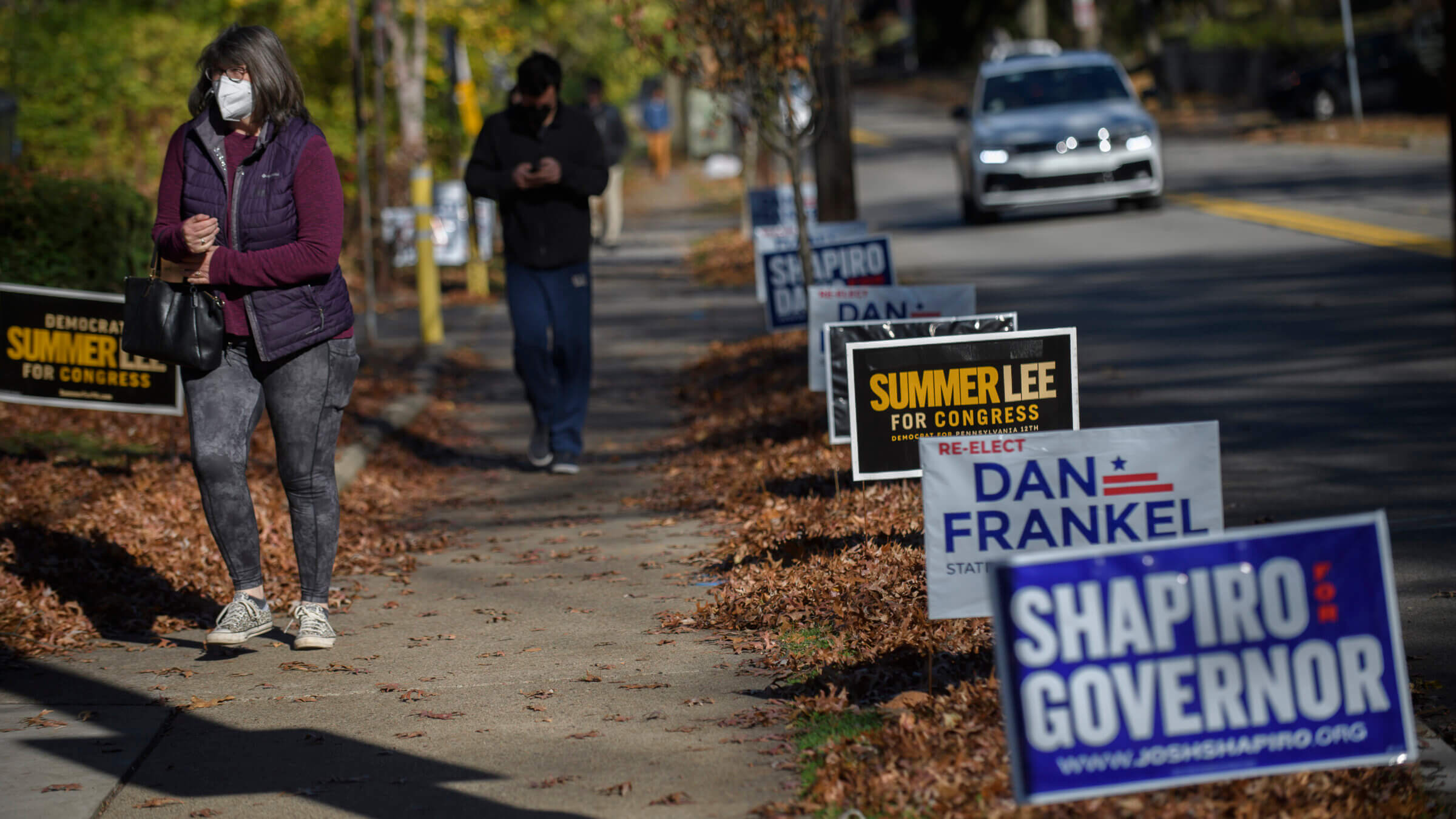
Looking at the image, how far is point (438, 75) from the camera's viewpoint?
917 inches

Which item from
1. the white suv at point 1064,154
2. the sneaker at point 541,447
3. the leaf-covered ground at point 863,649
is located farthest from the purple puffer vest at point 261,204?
the white suv at point 1064,154

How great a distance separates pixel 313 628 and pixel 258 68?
184 centimetres

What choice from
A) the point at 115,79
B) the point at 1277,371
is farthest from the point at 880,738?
the point at 115,79

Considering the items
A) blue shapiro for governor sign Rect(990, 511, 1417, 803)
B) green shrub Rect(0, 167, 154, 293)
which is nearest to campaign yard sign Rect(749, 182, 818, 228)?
green shrub Rect(0, 167, 154, 293)

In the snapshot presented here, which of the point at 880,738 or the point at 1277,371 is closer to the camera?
the point at 880,738

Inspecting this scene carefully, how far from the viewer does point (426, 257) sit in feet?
Result: 44.0

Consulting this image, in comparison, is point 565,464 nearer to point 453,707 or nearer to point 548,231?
point 548,231

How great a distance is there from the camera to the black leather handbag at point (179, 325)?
205 inches

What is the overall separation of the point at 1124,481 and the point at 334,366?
2.63 meters

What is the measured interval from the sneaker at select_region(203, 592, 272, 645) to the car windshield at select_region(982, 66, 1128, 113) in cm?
1619

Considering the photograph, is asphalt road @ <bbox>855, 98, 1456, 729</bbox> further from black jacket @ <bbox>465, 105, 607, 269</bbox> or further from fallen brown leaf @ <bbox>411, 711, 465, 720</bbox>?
black jacket @ <bbox>465, 105, 607, 269</bbox>

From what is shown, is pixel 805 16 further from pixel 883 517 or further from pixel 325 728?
pixel 325 728

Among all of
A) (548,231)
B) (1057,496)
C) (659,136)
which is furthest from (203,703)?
(659,136)

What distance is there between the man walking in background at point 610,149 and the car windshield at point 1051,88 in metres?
4.63
